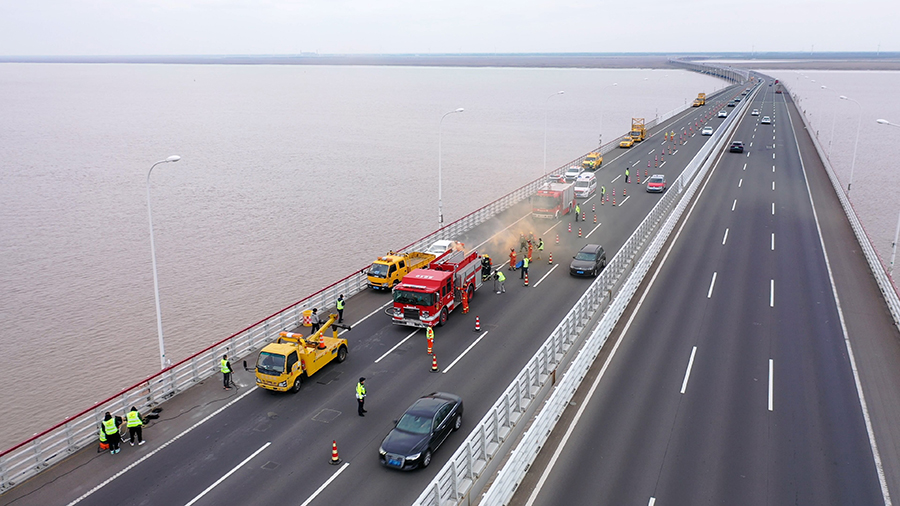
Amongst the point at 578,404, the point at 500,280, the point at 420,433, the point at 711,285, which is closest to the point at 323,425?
the point at 420,433

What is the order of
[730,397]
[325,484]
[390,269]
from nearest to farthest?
1. [325,484]
2. [730,397]
3. [390,269]

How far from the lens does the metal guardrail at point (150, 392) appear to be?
19.2m

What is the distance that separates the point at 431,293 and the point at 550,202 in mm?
23908

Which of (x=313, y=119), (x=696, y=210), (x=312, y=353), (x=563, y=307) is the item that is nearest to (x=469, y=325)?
(x=563, y=307)

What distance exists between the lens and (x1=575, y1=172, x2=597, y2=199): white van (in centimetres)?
5841

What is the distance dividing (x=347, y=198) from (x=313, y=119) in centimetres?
8302

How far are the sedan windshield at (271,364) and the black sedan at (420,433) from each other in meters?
5.81

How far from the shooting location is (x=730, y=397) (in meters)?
21.9

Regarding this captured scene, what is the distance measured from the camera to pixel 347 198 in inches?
2653

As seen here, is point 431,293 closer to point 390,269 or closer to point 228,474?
point 390,269

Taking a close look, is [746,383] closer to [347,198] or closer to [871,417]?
[871,417]

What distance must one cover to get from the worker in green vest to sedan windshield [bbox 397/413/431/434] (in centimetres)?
834

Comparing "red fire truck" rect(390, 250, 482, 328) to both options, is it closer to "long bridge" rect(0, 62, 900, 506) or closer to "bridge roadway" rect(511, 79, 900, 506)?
"long bridge" rect(0, 62, 900, 506)

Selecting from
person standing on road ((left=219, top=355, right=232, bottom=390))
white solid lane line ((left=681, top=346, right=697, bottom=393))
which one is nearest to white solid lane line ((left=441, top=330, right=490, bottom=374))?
person standing on road ((left=219, top=355, right=232, bottom=390))
